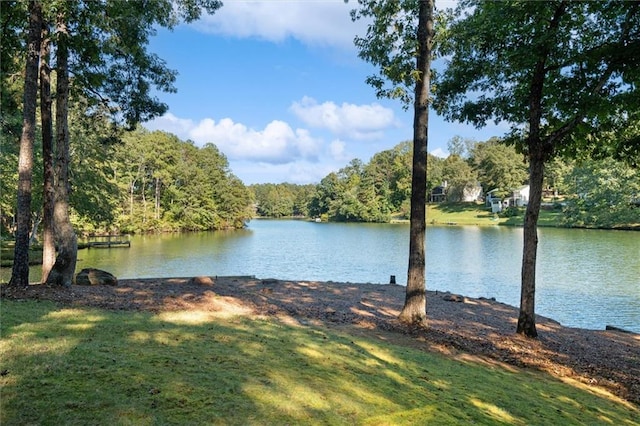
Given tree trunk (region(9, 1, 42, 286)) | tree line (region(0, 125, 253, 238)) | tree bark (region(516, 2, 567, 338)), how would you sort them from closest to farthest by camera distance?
tree trunk (region(9, 1, 42, 286)) < tree bark (region(516, 2, 567, 338)) < tree line (region(0, 125, 253, 238))

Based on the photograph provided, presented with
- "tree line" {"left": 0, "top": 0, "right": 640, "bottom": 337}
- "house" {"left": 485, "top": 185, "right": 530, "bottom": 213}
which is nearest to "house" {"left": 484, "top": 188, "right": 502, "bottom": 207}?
"house" {"left": 485, "top": 185, "right": 530, "bottom": 213}

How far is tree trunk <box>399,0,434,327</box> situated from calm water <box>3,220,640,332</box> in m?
8.74

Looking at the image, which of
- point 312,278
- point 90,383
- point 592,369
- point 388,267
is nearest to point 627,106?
point 592,369

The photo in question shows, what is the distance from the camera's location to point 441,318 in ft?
39.0

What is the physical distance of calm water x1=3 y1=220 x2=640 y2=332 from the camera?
18.3m

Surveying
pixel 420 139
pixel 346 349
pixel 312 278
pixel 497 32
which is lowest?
pixel 312 278

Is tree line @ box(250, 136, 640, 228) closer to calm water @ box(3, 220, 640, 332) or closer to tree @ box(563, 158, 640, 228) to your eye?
tree @ box(563, 158, 640, 228)

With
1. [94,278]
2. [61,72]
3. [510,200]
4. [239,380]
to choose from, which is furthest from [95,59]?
[510,200]

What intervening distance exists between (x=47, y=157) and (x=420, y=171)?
380 inches

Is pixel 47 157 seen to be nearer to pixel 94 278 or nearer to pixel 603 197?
pixel 94 278

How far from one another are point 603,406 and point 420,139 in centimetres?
606

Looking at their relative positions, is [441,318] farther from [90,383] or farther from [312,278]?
[312,278]

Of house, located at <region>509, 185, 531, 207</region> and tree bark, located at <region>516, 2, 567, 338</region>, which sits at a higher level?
house, located at <region>509, 185, 531, 207</region>

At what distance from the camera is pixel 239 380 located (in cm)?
439
